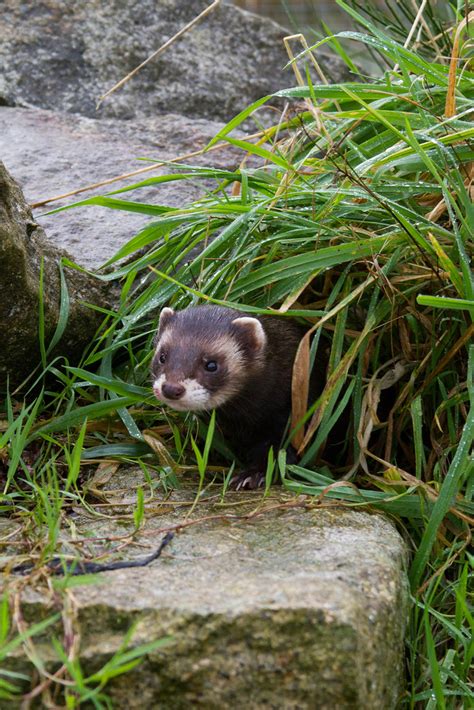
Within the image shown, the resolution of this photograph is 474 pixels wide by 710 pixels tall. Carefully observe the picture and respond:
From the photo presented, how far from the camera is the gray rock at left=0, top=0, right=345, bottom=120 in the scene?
6.56 meters

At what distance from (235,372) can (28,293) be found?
895 mm

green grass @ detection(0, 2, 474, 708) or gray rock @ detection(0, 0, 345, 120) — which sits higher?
gray rock @ detection(0, 0, 345, 120)

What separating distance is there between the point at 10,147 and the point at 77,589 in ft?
12.0

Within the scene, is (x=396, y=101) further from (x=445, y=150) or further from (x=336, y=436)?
(x=336, y=436)

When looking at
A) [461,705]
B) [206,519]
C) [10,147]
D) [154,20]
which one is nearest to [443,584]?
[461,705]

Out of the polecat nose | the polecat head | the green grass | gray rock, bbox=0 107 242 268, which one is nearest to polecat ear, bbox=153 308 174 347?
the polecat head

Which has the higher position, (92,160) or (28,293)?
(92,160)

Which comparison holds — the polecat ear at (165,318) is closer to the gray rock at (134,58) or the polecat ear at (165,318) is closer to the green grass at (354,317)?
the green grass at (354,317)

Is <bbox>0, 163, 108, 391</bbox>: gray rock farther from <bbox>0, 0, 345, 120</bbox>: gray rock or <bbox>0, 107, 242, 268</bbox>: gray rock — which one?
<bbox>0, 0, 345, 120</bbox>: gray rock

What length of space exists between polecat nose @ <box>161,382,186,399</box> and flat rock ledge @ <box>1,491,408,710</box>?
91 centimetres

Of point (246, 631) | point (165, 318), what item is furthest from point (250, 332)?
point (246, 631)

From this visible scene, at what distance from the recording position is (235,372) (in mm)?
3932

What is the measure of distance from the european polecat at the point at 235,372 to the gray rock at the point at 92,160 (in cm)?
82

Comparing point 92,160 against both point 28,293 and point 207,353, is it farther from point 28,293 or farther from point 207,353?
point 207,353
